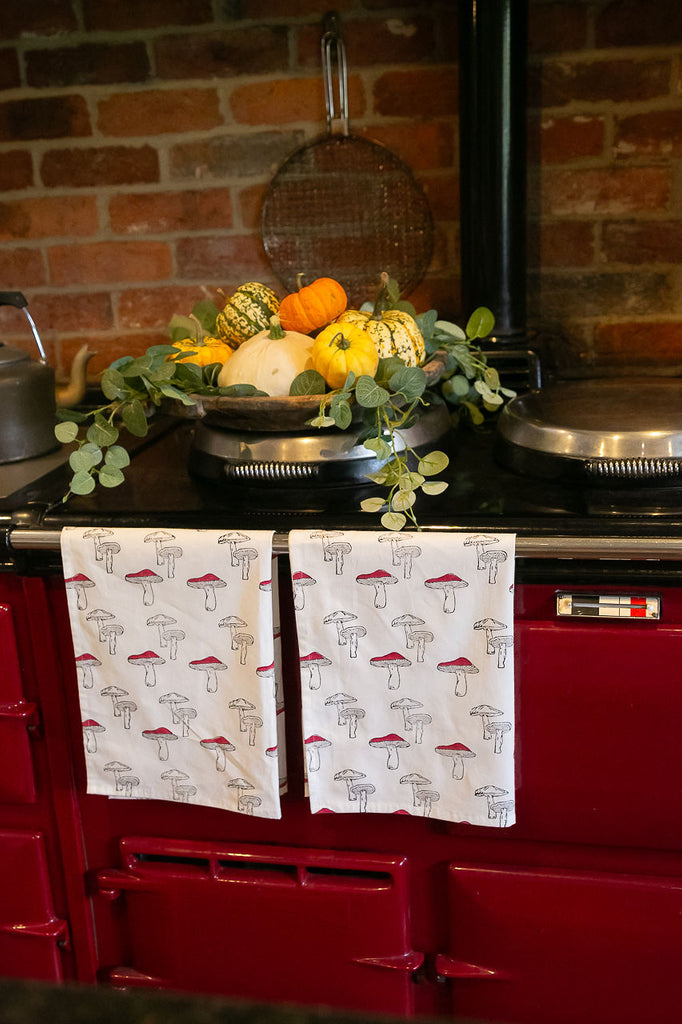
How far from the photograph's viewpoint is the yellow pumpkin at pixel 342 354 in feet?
3.93

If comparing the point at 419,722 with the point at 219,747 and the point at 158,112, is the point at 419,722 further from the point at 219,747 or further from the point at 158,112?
the point at 158,112

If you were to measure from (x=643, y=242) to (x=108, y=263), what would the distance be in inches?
39.5

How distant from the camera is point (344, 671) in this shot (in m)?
1.15

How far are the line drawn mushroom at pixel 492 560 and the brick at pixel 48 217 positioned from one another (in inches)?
46.6

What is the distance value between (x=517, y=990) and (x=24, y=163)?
64.6 inches

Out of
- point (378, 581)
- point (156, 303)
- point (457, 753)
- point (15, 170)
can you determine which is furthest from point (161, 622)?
point (15, 170)

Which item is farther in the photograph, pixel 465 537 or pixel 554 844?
pixel 554 844

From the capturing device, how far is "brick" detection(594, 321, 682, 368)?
1.78 metres

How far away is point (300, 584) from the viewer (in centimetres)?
112

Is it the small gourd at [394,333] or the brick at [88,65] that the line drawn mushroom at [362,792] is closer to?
the small gourd at [394,333]

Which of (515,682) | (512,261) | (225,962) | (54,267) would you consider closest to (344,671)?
(515,682)

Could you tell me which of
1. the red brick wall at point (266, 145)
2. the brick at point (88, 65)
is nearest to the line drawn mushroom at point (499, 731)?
the red brick wall at point (266, 145)

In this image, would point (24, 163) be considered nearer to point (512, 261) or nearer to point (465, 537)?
point (512, 261)

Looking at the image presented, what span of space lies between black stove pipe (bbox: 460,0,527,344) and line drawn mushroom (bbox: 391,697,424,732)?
0.75 meters
